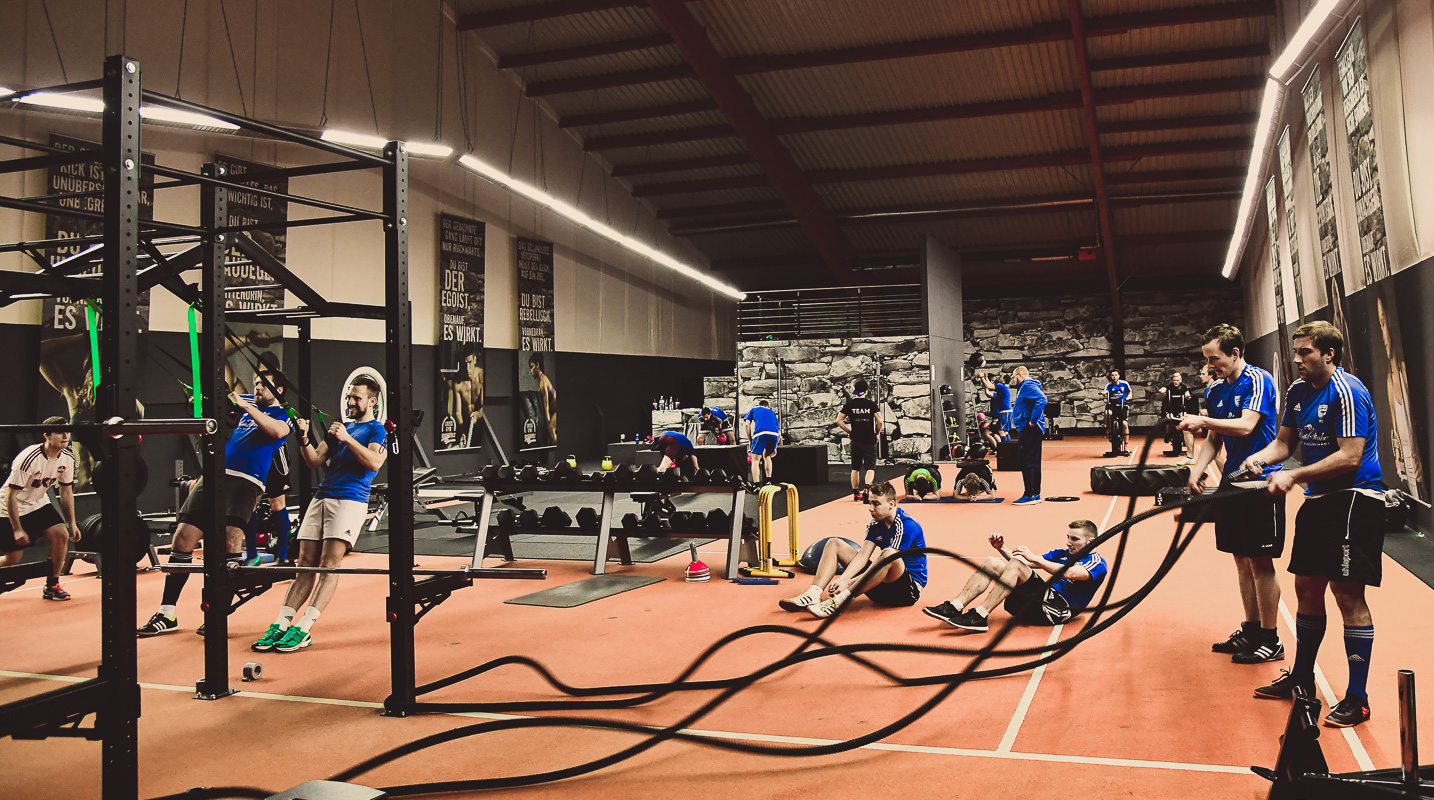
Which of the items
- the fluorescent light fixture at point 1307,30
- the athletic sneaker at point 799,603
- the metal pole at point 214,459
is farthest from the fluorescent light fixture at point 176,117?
the fluorescent light fixture at point 1307,30

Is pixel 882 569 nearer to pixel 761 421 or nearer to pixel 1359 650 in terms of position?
pixel 1359 650

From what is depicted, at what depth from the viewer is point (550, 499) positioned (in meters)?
12.6

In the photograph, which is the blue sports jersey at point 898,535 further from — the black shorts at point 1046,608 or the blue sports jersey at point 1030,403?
the blue sports jersey at point 1030,403


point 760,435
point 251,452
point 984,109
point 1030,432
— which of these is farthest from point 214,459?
point 984,109

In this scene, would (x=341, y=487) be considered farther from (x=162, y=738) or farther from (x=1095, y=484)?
(x=1095, y=484)

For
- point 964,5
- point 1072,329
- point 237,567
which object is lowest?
point 237,567

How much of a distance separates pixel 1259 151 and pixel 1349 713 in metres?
10.3


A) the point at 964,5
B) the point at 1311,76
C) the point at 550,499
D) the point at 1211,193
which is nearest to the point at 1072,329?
the point at 1211,193

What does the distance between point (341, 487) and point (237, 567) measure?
2.96ft

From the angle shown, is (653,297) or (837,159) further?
(653,297)

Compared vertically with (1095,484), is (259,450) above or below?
above

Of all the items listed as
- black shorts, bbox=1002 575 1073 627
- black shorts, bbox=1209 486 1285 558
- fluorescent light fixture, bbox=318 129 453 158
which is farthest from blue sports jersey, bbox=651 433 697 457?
black shorts, bbox=1209 486 1285 558

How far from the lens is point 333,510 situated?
515 centimetres

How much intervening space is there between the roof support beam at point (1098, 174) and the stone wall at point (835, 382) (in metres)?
4.70
